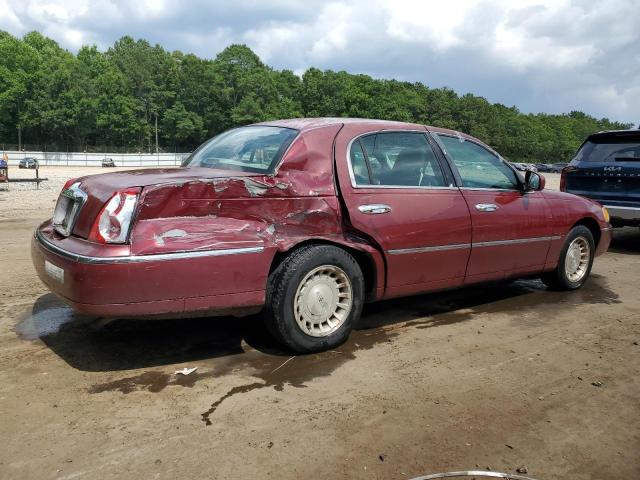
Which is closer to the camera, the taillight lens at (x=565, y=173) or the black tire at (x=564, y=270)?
the black tire at (x=564, y=270)

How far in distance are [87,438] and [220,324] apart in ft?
6.27

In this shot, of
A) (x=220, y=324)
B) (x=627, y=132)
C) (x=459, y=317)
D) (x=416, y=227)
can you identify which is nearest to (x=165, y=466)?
(x=220, y=324)

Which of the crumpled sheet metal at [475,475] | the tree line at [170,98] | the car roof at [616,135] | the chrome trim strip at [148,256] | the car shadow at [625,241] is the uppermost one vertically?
the tree line at [170,98]

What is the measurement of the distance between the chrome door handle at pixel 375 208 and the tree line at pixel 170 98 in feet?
262

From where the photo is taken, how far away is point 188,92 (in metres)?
90.4

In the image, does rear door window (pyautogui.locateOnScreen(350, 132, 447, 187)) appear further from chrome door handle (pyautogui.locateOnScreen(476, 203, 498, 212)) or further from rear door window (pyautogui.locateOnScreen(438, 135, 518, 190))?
chrome door handle (pyautogui.locateOnScreen(476, 203, 498, 212))

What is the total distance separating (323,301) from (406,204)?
3.35 ft

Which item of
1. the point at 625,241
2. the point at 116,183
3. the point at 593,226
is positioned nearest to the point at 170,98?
the point at 625,241

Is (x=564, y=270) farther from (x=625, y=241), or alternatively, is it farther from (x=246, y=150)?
(x=625, y=241)

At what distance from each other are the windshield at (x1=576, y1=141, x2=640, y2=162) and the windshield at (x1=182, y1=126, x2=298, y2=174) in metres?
6.56

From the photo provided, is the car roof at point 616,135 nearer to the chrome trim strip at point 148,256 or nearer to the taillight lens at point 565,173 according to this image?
the taillight lens at point 565,173

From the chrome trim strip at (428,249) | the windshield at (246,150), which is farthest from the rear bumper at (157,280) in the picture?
the chrome trim strip at (428,249)

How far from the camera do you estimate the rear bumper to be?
3271 mm

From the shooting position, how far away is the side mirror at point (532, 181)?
210 inches
